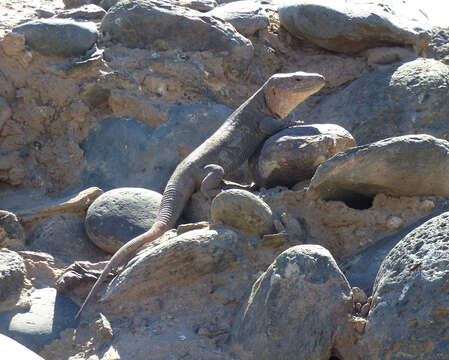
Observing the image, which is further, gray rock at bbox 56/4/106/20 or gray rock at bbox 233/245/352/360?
gray rock at bbox 56/4/106/20

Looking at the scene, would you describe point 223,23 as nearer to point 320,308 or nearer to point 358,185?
point 358,185

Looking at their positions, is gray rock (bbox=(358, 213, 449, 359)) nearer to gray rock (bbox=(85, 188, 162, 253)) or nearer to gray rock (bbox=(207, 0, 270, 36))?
gray rock (bbox=(85, 188, 162, 253))

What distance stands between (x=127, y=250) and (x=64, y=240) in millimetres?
1207

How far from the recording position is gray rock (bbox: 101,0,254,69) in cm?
981

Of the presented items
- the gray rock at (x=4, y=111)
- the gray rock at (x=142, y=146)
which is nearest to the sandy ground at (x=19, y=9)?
the gray rock at (x=4, y=111)

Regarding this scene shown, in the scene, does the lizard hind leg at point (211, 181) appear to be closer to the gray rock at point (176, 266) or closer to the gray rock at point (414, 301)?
the gray rock at point (176, 266)

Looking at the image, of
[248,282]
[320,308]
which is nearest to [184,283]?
[248,282]

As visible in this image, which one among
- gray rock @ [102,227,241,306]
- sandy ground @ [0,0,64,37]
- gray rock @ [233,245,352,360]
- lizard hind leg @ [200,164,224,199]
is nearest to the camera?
gray rock @ [233,245,352,360]

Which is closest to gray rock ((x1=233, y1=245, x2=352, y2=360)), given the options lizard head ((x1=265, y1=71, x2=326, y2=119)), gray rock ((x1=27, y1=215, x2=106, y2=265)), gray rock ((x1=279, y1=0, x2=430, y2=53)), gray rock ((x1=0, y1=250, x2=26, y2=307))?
gray rock ((x1=0, y1=250, x2=26, y2=307))

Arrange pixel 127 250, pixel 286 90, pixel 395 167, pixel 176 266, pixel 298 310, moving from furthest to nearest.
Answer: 1. pixel 286 90
2. pixel 127 250
3. pixel 395 167
4. pixel 176 266
5. pixel 298 310

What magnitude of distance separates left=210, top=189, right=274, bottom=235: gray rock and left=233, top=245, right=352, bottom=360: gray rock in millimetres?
984

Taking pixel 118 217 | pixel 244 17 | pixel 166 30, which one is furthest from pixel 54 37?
pixel 118 217

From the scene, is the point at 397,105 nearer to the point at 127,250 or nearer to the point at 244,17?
the point at 244,17

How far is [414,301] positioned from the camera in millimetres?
4492
